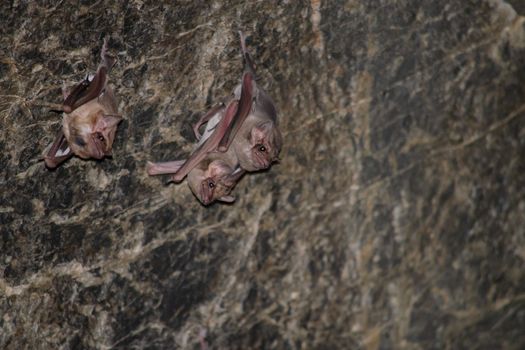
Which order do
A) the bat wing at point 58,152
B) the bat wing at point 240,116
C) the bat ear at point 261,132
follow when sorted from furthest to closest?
the bat wing at point 58,152, the bat wing at point 240,116, the bat ear at point 261,132

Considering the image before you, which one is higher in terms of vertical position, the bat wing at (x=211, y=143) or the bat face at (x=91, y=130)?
the bat wing at (x=211, y=143)

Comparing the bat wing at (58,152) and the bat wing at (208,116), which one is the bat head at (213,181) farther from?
the bat wing at (58,152)

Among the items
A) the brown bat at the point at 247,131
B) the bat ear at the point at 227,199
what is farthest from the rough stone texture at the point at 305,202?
the brown bat at the point at 247,131

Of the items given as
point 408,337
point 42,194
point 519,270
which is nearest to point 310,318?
point 408,337

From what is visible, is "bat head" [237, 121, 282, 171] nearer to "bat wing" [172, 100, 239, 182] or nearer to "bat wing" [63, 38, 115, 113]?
"bat wing" [172, 100, 239, 182]

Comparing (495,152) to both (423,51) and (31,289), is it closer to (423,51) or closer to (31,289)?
(423,51)

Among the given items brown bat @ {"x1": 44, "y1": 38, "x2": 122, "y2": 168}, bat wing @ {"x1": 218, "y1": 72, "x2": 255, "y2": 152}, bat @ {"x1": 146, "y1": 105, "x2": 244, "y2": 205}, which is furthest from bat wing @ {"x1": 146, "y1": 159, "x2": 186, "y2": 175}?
bat wing @ {"x1": 218, "y1": 72, "x2": 255, "y2": 152}
